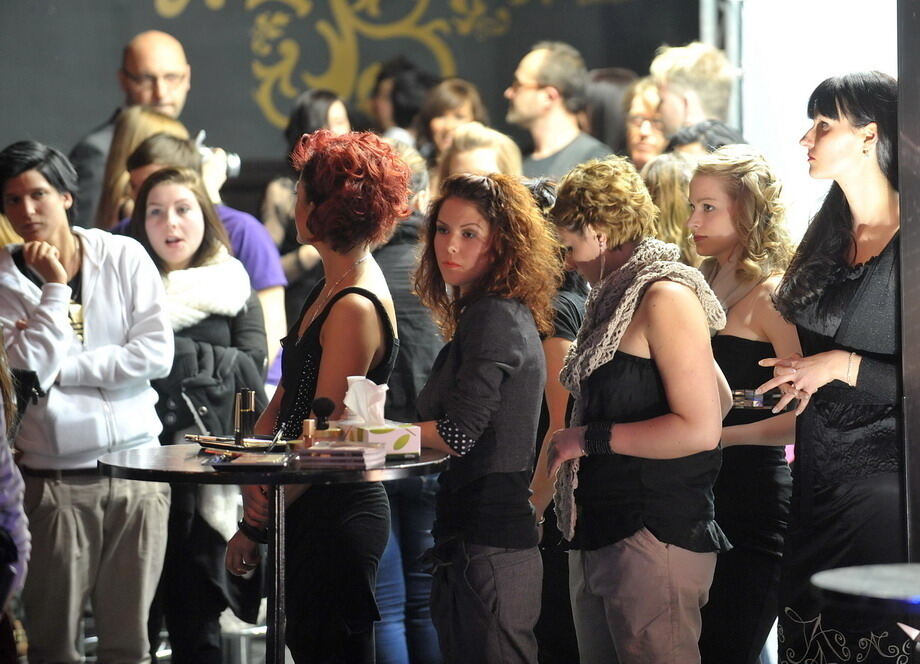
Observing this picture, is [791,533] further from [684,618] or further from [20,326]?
[20,326]

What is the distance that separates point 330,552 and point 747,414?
1242mm

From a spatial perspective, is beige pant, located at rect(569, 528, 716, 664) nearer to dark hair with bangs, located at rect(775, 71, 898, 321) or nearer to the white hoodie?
dark hair with bangs, located at rect(775, 71, 898, 321)

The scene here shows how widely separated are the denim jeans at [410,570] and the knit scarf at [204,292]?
858mm

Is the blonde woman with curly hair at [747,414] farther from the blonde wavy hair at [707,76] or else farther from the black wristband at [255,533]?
the blonde wavy hair at [707,76]

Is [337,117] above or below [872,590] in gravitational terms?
above

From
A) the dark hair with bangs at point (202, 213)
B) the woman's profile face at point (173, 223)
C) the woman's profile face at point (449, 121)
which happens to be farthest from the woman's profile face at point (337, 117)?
the woman's profile face at point (173, 223)

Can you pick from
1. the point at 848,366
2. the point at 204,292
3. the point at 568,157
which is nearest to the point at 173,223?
the point at 204,292

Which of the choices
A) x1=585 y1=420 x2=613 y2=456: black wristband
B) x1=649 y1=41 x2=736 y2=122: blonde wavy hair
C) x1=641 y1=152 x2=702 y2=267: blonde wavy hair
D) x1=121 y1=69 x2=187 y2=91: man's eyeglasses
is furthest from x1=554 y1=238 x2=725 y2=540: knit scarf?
x1=121 y1=69 x2=187 y2=91: man's eyeglasses

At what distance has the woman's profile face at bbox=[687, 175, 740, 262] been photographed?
11.3ft

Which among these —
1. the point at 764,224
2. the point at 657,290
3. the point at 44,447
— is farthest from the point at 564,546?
the point at 44,447

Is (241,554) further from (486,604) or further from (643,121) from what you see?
(643,121)

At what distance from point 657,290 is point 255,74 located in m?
2.74

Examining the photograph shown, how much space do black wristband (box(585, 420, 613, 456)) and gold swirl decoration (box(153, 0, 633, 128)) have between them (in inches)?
105

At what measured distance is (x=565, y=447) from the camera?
2793 mm
